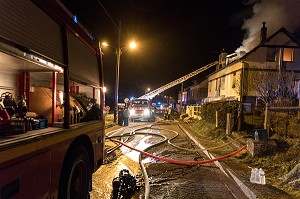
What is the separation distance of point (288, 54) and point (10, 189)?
92.1ft

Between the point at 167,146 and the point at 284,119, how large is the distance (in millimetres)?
4764

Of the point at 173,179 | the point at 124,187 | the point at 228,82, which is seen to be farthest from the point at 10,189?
the point at 228,82

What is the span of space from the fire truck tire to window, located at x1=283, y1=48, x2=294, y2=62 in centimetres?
2599

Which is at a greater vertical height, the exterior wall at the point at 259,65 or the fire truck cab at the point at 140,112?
the exterior wall at the point at 259,65

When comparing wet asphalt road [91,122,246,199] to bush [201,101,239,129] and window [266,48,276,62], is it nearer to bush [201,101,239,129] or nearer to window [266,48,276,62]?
bush [201,101,239,129]

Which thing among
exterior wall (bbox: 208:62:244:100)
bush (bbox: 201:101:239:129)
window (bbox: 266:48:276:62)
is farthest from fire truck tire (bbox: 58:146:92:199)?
A: window (bbox: 266:48:276:62)

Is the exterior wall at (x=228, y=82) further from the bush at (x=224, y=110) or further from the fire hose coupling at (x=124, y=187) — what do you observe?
the fire hose coupling at (x=124, y=187)

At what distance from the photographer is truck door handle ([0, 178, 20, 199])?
6.55ft

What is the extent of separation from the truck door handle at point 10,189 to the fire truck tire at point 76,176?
1050 mm

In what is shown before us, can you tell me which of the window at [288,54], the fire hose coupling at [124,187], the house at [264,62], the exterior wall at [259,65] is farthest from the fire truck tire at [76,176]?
the window at [288,54]

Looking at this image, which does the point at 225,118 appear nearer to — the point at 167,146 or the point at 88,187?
the point at 167,146

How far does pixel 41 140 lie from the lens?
8.70 ft

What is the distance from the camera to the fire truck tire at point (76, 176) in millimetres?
3289

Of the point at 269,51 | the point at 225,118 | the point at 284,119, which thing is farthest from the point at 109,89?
the point at 284,119
